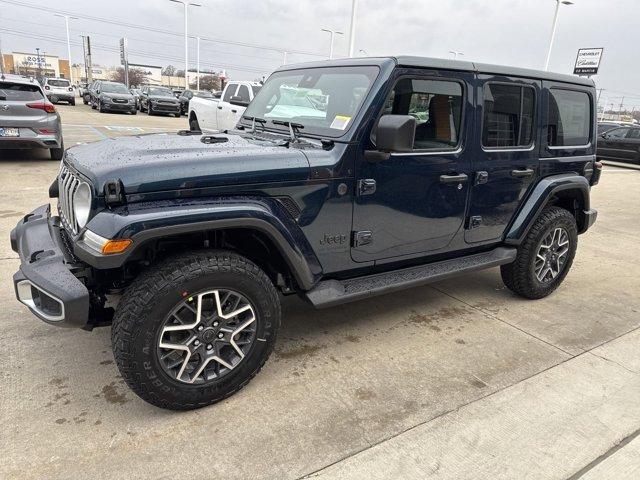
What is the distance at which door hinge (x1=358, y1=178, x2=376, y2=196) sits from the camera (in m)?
2.96

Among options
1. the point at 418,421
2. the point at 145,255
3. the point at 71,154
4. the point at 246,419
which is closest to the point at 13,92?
the point at 71,154

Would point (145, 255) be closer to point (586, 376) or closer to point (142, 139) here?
point (142, 139)

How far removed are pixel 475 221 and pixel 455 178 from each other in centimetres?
49

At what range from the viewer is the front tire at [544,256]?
410 cm

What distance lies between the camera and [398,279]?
331 cm

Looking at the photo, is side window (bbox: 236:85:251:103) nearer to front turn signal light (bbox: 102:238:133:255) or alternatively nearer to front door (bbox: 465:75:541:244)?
front door (bbox: 465:75:541:244)

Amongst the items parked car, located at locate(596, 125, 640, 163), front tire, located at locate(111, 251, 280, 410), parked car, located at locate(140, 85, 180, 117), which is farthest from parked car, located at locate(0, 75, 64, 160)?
parked car, located at locate(596, 125, 640, 163)

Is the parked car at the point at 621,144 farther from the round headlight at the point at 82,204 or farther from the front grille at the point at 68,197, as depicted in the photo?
the round headlight at the point at 82,204

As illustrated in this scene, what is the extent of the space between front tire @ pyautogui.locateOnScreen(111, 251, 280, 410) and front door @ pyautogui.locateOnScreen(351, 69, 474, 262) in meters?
0.83

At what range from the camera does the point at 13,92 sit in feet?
27.6

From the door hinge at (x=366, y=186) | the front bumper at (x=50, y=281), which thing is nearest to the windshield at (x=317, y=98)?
the door hinge at (x=366, y=186)

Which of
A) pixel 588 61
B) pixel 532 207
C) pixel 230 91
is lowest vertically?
pixel 532 207

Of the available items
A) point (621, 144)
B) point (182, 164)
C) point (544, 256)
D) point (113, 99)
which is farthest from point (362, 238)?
point (113, 99)

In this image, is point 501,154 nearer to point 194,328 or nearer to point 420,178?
point 420,178
